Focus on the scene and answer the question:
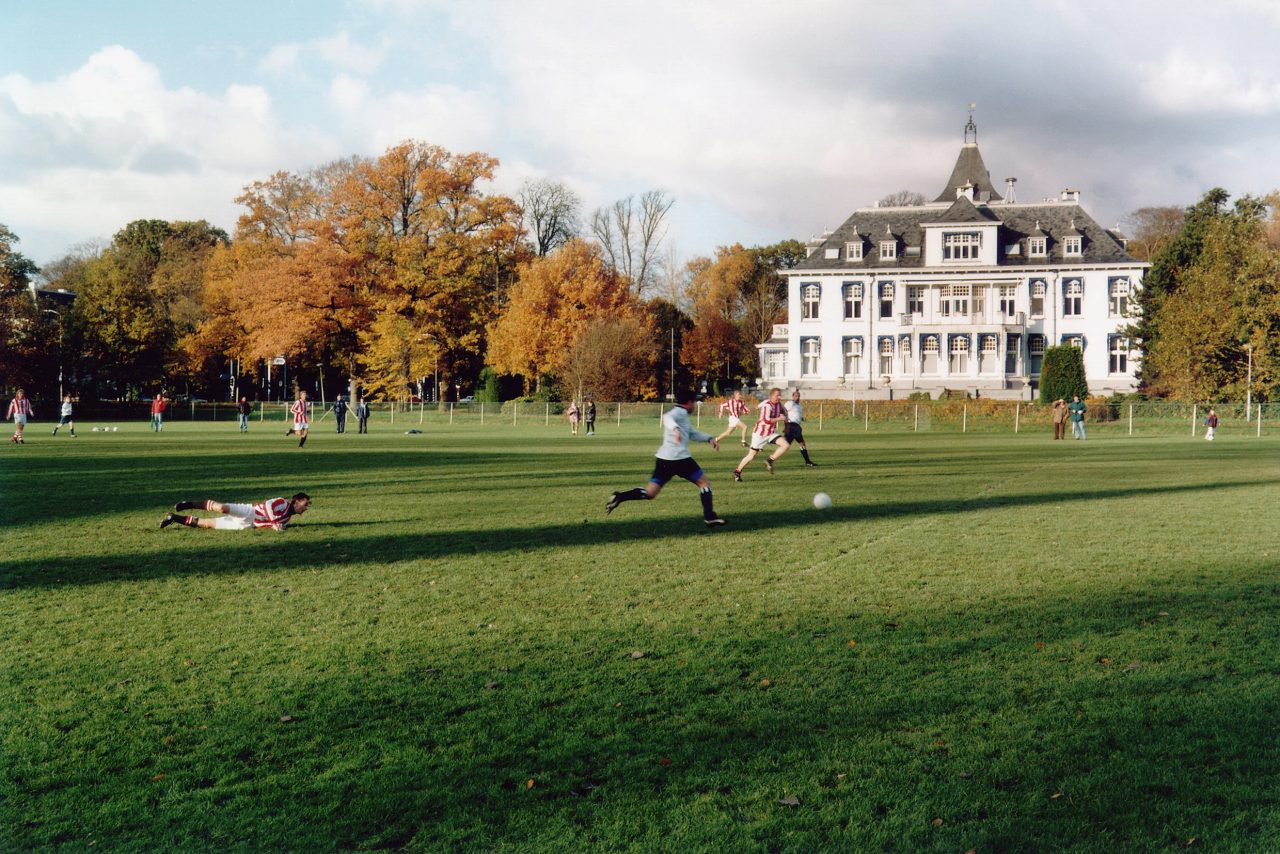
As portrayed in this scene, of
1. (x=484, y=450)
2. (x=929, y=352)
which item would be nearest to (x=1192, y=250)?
(x=929, y=352)

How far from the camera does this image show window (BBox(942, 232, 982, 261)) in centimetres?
6962

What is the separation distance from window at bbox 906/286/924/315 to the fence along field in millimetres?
17099

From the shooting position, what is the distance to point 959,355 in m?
69.6

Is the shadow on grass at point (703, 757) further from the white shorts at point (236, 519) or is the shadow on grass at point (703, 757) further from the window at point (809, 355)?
the window at point (809, 355)

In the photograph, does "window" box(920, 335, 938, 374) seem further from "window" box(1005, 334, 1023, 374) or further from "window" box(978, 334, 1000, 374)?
"window" box(1005, 334, 1023, 374)

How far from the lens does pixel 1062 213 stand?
7175cm

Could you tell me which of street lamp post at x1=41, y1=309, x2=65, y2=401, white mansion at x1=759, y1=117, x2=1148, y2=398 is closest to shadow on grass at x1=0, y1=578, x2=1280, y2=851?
white mansion at x1=759, y1=117, x2=1148, y2=398

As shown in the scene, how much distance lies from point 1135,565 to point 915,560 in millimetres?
2212

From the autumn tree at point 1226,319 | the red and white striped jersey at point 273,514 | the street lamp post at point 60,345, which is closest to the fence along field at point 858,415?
the street lamp post at point 60,345

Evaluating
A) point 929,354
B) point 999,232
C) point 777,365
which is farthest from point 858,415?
point 777,365

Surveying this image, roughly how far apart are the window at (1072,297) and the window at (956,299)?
641 centimetres

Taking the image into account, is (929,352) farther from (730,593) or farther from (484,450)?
(730,593)

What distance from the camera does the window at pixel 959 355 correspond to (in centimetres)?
6925

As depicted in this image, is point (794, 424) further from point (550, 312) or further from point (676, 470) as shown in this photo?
point (550, 312)
